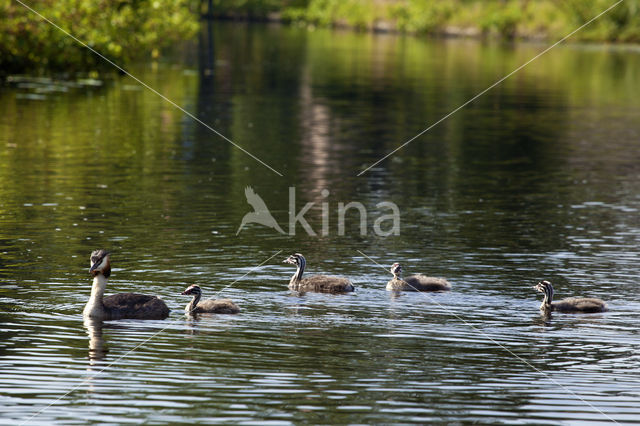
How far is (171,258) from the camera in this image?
19.9 metres

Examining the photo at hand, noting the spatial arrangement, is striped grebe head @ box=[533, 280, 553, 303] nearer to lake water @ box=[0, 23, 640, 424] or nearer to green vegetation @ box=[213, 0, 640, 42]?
lake water @ box=[0, 23, 640, 424]

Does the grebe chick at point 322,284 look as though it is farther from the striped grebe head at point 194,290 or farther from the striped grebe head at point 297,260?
the striped grebe head at point 194,290

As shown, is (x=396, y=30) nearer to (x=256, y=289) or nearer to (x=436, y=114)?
(x=436, y=114)

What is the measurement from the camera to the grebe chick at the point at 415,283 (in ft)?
58.1

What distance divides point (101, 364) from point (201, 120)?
94.9ft

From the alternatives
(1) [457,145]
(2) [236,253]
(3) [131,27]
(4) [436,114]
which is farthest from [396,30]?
(2) [236,253]

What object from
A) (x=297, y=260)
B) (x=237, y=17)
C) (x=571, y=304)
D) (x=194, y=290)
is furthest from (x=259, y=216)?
(x=237, y=17)

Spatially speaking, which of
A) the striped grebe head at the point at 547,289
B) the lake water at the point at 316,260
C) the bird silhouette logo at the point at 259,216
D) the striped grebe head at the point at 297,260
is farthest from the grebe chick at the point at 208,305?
the bird silhouette logo at the point at 259,216

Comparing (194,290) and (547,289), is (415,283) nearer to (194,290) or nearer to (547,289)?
(547,289)

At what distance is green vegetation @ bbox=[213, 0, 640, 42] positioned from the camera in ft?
358

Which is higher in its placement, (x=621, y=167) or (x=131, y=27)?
(x=131, y=27)

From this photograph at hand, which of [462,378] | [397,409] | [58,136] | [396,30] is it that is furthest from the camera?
[396,30]

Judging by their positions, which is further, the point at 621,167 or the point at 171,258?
the point at 621,167

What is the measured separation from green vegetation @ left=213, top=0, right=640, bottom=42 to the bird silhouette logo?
8577cm
